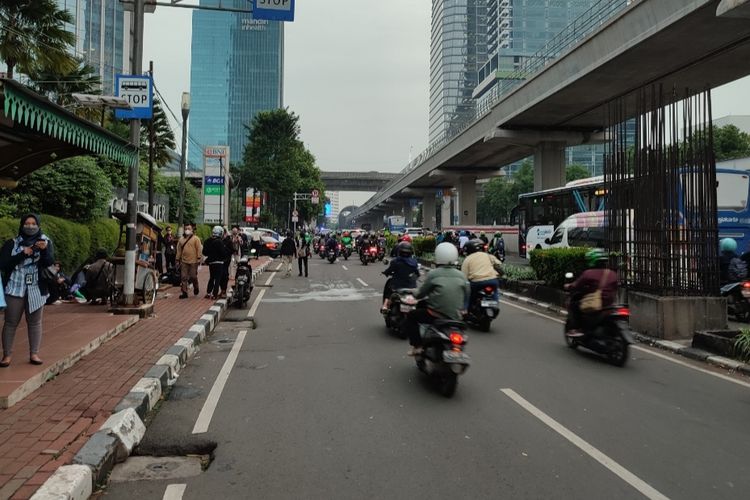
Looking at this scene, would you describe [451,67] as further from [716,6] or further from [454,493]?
[454,493]

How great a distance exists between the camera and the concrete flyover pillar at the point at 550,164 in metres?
33.9

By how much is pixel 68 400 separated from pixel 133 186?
19.1ft

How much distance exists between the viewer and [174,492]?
3826 mm

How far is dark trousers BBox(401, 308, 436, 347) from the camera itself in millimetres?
6523

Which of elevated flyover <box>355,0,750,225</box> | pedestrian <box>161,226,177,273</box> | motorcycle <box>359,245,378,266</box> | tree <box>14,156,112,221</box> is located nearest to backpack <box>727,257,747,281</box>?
elevated flyover <box>355,0,750,225</box>

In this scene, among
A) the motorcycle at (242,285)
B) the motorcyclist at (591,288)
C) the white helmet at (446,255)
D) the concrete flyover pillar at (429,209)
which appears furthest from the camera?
the concrete flyover pillar at (429,209)

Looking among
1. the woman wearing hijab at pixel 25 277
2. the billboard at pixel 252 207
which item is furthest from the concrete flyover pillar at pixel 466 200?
the woman wearing hijab at pixel 25 277

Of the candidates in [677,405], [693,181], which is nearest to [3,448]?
[677,405]

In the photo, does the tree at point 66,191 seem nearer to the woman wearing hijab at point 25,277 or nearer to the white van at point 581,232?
the woman wearing hijab at point 25,277

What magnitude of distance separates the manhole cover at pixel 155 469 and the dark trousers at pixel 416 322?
301 cm

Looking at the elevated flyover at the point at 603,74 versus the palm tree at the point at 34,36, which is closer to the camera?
the palm tree at the point at 34,36

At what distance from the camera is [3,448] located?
429cm

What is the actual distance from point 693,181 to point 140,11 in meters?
10.7

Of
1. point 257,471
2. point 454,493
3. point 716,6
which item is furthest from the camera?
point 716,6
